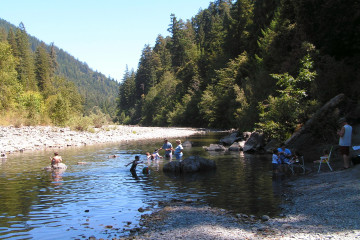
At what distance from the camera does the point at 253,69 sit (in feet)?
183

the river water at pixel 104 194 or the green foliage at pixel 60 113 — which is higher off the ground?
the green foliage at pixel 60 113

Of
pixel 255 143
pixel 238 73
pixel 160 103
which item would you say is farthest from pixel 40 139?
pixel 160 103

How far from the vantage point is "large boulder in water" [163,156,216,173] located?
→ 1825 cm

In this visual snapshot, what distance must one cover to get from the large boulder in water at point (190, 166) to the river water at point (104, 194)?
0.71 meters

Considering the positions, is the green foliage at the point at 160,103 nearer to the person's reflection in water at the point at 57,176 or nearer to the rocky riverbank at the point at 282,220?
the person's reflection in water at the point at 57,176

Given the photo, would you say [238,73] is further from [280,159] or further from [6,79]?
[280,159]

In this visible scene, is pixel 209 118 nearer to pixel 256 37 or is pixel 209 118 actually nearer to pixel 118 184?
pixel 256 37

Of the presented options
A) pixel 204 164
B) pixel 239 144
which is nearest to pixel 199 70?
pixel 239 144

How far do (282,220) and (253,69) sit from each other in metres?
49.3

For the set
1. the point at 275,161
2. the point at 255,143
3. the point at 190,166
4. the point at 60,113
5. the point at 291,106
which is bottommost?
the point at 190,166

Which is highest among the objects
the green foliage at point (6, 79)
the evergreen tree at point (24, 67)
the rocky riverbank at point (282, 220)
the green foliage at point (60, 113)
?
the evergreen tree at point (24, 67)

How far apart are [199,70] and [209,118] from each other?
2344 centimetres

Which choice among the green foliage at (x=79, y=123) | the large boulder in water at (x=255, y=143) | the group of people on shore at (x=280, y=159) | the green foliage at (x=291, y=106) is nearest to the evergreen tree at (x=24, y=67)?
the green foliage at (x=79, y=123)

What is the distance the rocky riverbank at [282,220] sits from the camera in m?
7.73
